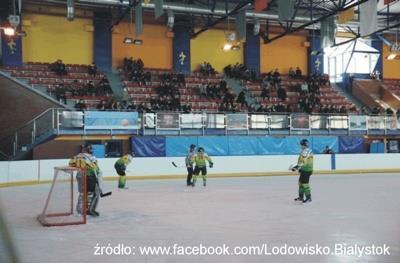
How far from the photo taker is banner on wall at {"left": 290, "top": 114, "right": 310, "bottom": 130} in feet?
85.5

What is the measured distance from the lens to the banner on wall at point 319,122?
2636 centimetres

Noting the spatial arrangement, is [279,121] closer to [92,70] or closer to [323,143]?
[323,143]

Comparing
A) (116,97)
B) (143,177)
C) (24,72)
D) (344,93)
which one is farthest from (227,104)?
(344,93)

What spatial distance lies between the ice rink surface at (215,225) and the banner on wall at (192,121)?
9680mm

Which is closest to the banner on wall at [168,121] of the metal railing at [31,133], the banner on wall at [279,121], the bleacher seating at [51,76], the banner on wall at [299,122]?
the bleacher seating at [51,76]

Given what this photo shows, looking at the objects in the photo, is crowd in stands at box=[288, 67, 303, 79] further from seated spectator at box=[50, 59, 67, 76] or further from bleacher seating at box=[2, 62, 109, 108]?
seated spectator at box=[50, 59, 67, 76]

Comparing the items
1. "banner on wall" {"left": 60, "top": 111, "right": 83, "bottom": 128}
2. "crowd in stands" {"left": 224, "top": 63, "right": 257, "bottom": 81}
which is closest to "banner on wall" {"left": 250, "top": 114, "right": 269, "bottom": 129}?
"banner on wall" {"left": 60, "top": 111, "right": 83, "bottom": 128}

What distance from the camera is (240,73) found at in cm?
3406

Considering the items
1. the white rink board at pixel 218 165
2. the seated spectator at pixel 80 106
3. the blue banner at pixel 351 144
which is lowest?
the white rink board at pixel 218 165

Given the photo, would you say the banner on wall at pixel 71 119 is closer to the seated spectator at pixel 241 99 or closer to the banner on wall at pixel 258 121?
the banner on wall at pixel 258 121

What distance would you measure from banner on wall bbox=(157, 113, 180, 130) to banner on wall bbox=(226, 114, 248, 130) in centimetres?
267

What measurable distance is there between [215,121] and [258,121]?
2.28 meters

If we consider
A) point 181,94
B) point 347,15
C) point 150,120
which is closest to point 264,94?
point 181,94

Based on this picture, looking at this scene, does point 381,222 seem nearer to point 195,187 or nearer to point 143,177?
point 195,187
